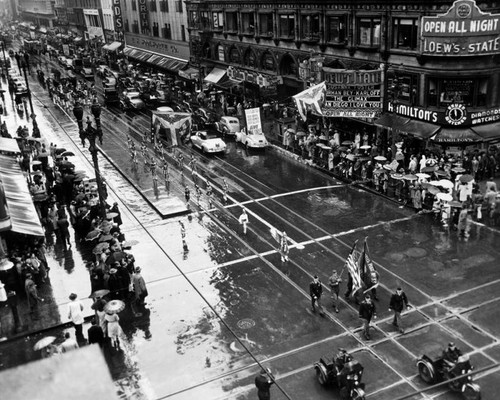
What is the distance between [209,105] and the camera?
5791 centimetres

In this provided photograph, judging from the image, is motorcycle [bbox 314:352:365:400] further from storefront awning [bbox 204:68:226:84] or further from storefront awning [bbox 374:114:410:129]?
storefront awning [bbox 204:68:226:84]

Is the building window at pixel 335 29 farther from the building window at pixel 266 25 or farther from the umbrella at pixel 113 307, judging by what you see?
the umbrella at pixel 113 307

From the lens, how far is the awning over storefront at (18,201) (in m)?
24.5

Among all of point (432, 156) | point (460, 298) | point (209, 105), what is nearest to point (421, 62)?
point (432, 156)

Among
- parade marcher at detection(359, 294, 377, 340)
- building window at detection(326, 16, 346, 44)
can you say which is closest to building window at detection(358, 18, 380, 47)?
building window at detection(326, 16, 346, 44)

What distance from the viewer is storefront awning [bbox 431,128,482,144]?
33.7m

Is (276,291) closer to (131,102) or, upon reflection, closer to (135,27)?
(131,102)

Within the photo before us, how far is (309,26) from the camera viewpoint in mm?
45719

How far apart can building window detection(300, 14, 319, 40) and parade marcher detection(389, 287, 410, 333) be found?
29.9 meters

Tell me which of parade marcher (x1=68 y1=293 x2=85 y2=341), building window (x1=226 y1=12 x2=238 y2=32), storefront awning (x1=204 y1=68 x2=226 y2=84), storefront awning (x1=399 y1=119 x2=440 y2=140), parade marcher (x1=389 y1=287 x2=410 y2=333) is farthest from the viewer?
storefront awning (x1=204 y1=68 x2=226 y2=84)

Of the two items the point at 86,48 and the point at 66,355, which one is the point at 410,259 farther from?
the point at 86,48

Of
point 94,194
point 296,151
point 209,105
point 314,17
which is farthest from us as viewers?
point 209,105

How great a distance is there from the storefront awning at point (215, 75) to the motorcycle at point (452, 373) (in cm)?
4854

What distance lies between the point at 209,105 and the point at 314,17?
16.4 metres
